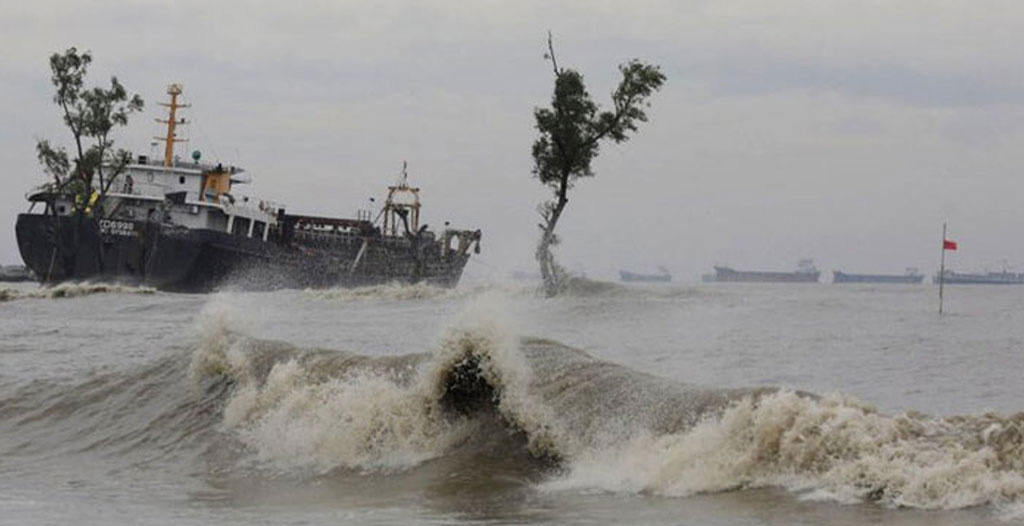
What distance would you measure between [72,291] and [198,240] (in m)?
6.33

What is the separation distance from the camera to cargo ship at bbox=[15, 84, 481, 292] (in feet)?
206

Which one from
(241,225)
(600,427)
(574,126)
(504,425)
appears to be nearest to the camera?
(600,427)

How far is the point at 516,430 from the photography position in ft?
42.9

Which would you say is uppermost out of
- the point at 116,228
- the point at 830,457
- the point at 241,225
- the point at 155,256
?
the point at 241,225

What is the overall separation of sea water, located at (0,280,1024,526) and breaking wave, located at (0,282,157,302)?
31.7 metres

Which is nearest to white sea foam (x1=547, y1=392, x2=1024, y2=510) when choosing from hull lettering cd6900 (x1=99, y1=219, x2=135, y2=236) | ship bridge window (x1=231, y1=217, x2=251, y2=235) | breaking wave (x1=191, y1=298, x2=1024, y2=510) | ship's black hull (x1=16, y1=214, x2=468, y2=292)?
breaking wave (x1=191, y1=298, x2=1024, y2=510)

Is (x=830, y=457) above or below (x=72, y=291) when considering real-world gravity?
above

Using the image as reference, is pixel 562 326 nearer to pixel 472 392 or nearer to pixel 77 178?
pixel 472 392

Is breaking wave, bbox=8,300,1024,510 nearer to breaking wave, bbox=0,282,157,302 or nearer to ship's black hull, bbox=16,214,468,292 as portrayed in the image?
breaking wave, bbox=0,282,157,302

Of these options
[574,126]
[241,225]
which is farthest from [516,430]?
[241,225]

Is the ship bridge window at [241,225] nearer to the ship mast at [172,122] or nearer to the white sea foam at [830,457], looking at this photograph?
the ship mast at [172,122]

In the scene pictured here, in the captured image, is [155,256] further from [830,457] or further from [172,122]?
[830,457]

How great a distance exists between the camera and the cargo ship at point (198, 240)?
62.7 m

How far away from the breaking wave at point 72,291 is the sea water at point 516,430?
104 feet
